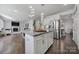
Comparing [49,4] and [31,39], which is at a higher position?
[49,4]

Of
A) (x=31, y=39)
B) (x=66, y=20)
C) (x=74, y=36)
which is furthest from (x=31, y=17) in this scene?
(x=74, y=36)

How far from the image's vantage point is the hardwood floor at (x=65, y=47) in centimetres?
198

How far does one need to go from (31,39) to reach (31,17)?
0.40 m

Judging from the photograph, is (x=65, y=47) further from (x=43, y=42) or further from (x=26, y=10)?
(x=26, y=10)

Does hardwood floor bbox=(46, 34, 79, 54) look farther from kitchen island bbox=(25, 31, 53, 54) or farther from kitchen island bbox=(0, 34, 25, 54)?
kitchen island bbox=(0, 34, 25, 54)

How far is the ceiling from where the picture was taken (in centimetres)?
196

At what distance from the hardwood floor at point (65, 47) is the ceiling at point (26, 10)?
0.52 meters

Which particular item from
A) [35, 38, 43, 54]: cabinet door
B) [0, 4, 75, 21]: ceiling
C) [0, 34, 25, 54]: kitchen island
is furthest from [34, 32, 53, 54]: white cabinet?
[0, 4, 75, 21]: ceiling

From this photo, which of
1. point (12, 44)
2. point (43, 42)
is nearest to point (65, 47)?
point (43, 42)

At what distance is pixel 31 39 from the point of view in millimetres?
1926

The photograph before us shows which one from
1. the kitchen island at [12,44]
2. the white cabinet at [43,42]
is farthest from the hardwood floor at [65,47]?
the kitchen island at [12,44]

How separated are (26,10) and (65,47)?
3.20ft

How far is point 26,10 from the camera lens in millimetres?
1983
